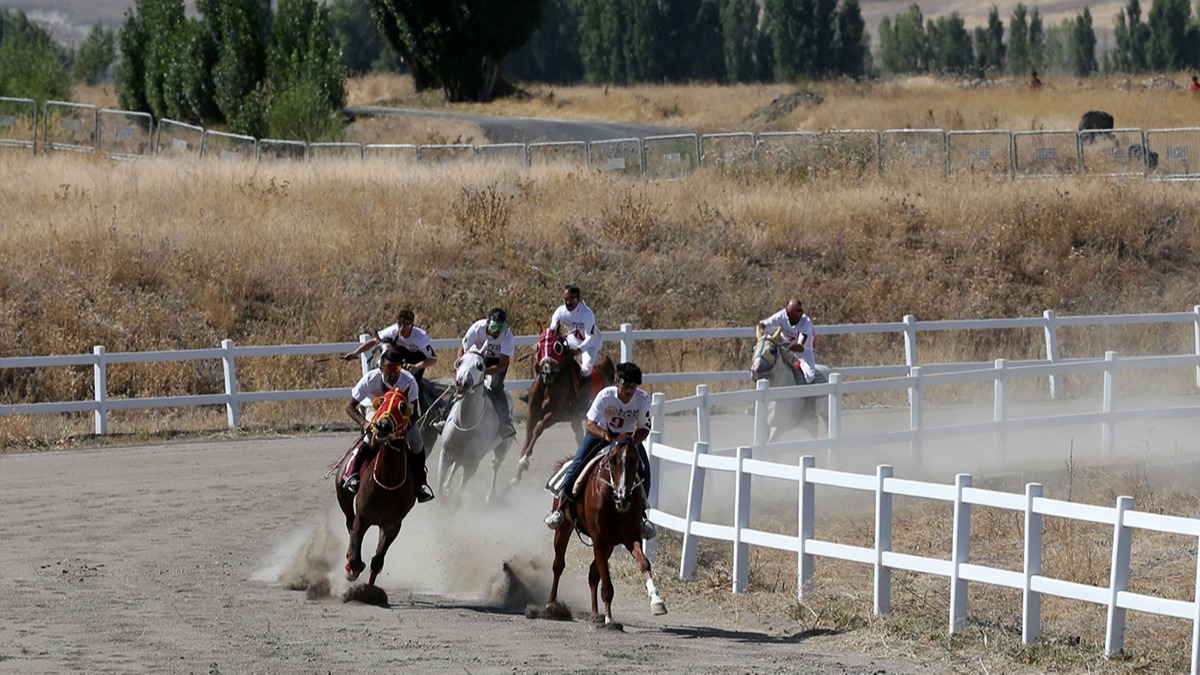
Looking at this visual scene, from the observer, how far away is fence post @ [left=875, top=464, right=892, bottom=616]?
13320 millimetres

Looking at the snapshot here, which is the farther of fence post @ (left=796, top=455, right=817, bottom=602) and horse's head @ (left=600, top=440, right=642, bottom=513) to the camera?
fence post @ (left=796, top=455, right=817, bottom=602)

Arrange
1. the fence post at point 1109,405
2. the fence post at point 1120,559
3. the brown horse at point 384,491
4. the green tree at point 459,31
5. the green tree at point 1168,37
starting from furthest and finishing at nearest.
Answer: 1. the green tree at point 1168,37
2. the green tree at point 459,31
3. the fence post at point 1109,405
4. the brown horse at point 384,491
5. the fence post at point 1120,559

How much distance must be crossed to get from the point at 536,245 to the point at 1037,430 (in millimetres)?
15354

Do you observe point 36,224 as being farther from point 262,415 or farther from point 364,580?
point 364,580

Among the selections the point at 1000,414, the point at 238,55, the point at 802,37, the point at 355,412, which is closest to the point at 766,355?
the point at 1000,414

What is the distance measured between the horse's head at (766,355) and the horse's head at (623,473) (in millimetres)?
9298

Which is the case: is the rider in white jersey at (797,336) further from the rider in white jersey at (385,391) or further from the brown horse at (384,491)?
the brown horse at (384,491)

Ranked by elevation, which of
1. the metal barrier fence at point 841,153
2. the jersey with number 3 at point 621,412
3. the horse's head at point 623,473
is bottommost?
the horse's head at point 623,473

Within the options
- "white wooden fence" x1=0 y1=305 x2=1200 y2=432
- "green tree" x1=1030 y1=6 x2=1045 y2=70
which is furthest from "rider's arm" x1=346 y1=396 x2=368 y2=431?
"green tree" x1=1030 y1=6 x2=1045 y2=70

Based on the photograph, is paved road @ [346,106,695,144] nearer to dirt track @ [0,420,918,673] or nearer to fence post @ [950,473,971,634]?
dirt track @ [0,420,918,673]

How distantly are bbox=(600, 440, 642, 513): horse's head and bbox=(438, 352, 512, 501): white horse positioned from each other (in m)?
4.92

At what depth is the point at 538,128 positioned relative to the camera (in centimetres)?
6450

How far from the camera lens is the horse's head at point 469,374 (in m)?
17.6

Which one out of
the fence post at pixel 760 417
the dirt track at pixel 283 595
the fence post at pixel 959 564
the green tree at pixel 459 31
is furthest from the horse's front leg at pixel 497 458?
the green tree at pixel 459 31
